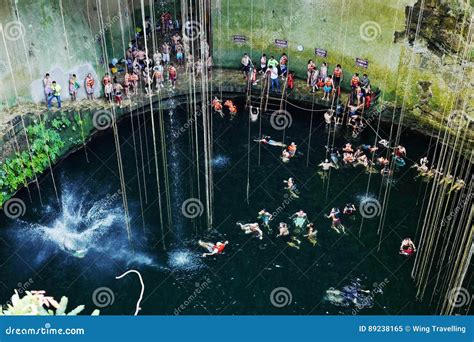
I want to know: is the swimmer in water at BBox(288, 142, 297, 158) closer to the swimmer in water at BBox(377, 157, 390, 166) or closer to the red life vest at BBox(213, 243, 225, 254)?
the swimmer in water at BBox(377, 157, 390, 166)

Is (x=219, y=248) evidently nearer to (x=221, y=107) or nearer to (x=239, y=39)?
(x=221, y=107)

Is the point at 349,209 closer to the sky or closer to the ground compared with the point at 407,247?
closer to the sky

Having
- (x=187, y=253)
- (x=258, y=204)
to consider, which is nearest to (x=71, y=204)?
(x=187, y=253)

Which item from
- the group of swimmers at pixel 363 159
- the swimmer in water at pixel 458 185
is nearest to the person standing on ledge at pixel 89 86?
the group of swimmers at pixel 363 159

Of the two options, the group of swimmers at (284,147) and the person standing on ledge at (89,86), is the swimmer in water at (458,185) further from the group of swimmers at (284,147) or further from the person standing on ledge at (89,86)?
the person standing on ledge at (89,86)

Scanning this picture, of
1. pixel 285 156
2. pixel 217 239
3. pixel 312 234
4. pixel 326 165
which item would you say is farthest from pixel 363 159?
pixel 217 239

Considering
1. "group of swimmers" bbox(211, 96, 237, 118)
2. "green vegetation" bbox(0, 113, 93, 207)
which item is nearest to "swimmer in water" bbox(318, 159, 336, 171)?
"group of swimmers" bbox(211, 96, 237, 118)
